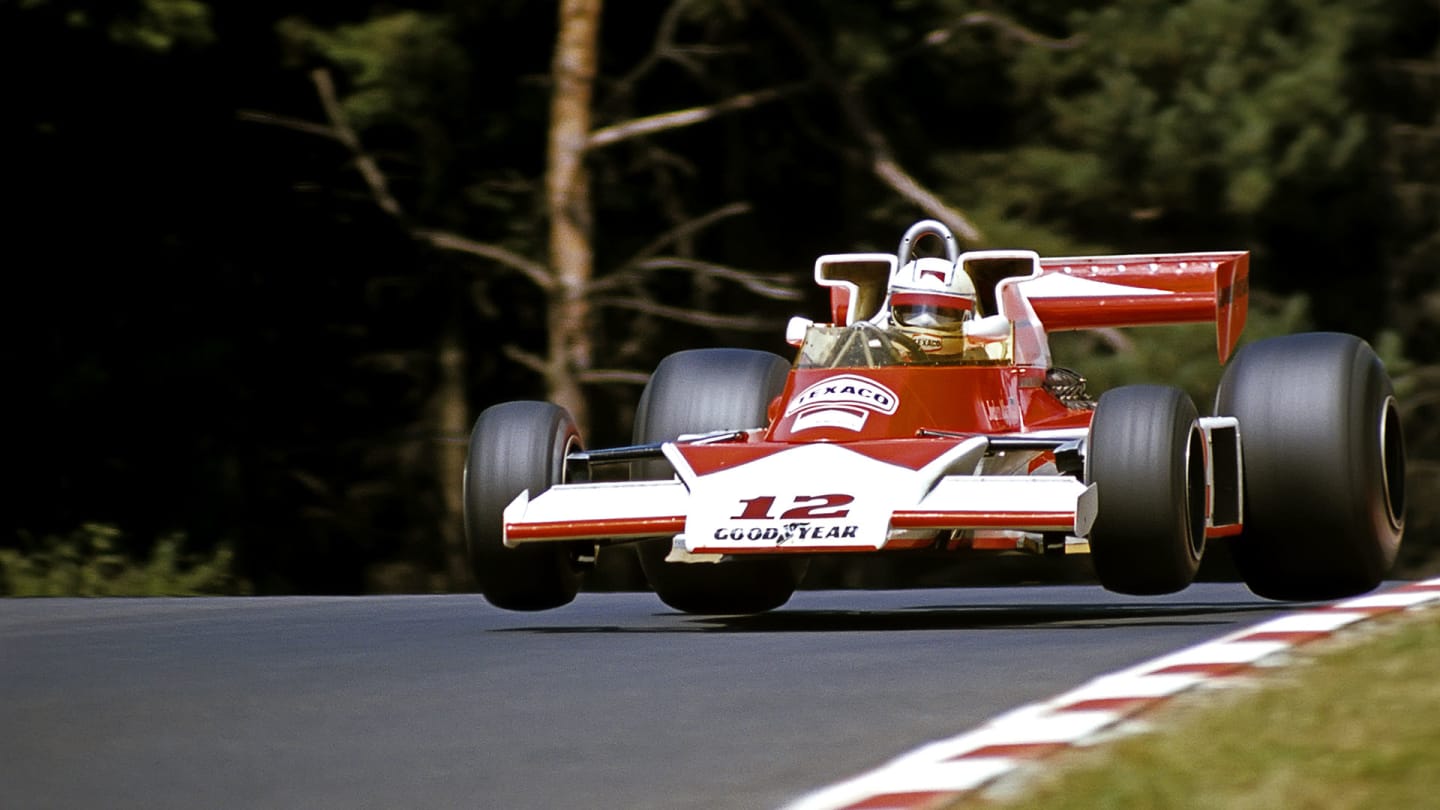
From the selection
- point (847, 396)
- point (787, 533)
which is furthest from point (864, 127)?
point (787, 533)

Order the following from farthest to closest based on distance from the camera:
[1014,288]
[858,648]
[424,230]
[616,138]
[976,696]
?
1. [424,230]
2. [616,138]
3. [1014,288]
4. [858,648]
5. [976,696]

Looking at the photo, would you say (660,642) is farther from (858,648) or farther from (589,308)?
(589,308)

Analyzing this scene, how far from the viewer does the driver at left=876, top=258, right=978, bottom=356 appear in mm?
12000

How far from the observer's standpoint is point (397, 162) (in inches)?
1169

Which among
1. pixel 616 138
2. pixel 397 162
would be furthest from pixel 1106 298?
pixel 397 162

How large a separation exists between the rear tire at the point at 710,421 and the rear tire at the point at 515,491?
0.96 metres

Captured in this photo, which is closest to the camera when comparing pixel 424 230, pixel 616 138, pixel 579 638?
pixel 579 638

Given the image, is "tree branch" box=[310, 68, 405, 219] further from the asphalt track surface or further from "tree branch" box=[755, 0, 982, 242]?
the asphalt track surface

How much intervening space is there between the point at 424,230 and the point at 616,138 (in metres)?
3.66

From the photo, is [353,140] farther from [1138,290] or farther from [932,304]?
[932,304]

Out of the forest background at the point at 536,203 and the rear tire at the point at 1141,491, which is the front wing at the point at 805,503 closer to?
the rear tire at the point at 1141,491

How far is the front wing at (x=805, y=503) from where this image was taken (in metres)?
9.70

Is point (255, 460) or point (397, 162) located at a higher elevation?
point (397, 162)

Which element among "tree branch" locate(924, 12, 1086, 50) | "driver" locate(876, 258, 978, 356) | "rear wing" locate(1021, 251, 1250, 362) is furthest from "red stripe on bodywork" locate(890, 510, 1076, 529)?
"tree branch" locate(924, 12, 1086, 50)
